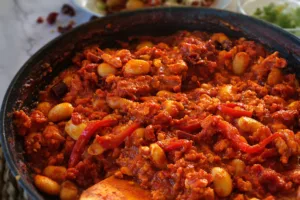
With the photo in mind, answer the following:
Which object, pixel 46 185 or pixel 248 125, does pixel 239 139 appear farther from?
pixel 46 185

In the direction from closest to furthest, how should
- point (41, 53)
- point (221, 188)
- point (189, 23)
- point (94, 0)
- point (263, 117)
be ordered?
point (221, 188), point (263, 117), point (41, 53), point (189, 23), point (94, 0)

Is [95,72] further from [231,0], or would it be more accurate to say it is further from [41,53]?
[231,0]

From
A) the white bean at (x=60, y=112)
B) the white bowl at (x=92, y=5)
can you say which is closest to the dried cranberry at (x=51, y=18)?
the white bowl at (x=92, y=5)

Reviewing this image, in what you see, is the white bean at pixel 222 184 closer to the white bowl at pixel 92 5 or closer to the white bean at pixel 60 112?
the white bean at pixel 60 112

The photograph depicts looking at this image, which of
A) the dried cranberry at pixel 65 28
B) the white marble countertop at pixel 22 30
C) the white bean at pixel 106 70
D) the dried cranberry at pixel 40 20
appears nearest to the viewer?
the white bean at pixel 106 70

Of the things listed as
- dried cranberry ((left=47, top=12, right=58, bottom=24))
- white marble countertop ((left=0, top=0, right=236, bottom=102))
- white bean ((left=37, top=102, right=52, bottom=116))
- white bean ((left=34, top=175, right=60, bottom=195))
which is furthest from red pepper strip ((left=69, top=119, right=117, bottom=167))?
dried cranberry ((left=47, top=12, right=58, bottom=24))

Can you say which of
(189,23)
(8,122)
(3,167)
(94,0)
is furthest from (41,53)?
(94,0)

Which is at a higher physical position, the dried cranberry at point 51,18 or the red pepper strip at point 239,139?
the dried cranberry at point 51,18
